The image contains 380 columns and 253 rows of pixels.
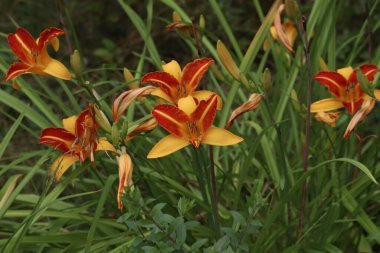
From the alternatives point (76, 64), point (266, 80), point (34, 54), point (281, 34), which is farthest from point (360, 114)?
point (34, 54)

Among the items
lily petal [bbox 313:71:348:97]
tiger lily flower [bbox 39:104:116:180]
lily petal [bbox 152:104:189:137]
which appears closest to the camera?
lily petal [bbox 152:104:189:137]

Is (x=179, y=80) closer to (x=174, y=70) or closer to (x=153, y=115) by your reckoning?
(x=174, y=70)

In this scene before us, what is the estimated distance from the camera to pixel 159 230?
5.68 ft

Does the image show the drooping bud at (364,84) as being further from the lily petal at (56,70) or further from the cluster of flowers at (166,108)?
the lily petal at (56,70)

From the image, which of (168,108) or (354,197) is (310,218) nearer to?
(354,197)

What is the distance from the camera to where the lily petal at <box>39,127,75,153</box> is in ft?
6.06

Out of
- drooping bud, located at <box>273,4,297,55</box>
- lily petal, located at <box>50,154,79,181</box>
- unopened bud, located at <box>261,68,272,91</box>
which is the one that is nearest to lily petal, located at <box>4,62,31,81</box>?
lily petal, located at <box>50,154,79,181</box>

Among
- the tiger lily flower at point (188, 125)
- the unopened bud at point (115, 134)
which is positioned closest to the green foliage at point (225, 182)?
the unopened bud at point (115, 134)

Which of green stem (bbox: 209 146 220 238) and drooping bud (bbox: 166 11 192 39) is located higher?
drooping bud (bbox: 166 11 192 39)

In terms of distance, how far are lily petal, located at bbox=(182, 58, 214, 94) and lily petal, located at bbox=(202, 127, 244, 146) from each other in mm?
133

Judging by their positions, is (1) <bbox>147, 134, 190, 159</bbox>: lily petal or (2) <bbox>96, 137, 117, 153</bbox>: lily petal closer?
(1) <bbox>147, 134, 190, 159</bbox>: lily petal

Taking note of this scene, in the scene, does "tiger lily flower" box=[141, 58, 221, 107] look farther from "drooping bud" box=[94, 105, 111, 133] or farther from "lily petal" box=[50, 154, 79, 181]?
"lily petal" box=[50, 154, 79, 181]

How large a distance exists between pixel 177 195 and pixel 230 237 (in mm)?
595

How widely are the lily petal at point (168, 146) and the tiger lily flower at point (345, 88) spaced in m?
0.46
